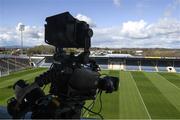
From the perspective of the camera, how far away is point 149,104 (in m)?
21.3

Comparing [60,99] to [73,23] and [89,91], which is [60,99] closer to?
[89,91]

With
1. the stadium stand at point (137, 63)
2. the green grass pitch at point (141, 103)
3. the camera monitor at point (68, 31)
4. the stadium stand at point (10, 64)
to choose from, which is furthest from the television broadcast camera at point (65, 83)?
the stadium stand at point (137, 63)

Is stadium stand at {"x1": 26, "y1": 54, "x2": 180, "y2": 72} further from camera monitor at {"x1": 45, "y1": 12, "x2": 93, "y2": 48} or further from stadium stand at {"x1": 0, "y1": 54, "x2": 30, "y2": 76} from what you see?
camera monitor at {"x1": 45, "y1": 12, "x2": 93, "y2": 48}

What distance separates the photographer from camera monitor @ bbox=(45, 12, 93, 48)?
2.37 m

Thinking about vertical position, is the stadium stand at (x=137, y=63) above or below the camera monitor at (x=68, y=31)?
below

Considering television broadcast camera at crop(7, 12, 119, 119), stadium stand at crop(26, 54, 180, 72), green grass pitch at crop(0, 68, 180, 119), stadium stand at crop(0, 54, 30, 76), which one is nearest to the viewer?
television broadcast camera at crop(7, 12, 119, 119)

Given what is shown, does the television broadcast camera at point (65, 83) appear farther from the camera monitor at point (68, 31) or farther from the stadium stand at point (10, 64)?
the stadium stand at point (10, 64)

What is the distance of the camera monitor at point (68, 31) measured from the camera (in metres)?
2.37

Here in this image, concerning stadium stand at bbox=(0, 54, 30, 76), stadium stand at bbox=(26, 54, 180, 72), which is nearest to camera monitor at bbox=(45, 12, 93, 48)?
stadium stand at bbox=(0, 54, 30, 76)

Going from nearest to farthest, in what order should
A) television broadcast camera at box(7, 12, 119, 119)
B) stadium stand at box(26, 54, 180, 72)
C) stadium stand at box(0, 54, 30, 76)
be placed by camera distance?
television broadcast camera at box(7, 12, 119, 119), stadium stand at box(0, 54, 30, 76), stadium stand at box(26, 54, 180, 72)

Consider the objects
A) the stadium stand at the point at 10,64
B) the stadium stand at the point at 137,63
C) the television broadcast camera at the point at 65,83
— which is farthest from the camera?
the stadium stand at the point at 137,63

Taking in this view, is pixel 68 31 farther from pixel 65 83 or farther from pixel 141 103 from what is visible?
pixel 141 103

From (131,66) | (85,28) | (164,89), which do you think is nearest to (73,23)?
(85,28)

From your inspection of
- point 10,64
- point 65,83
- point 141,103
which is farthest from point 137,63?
point 65,83
